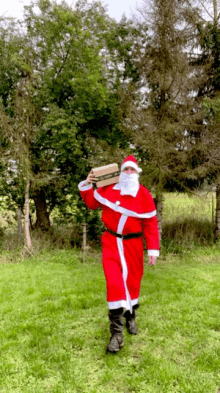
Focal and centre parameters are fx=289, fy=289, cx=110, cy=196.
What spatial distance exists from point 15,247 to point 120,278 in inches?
218

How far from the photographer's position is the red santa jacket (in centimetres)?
332

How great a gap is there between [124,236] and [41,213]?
648cm

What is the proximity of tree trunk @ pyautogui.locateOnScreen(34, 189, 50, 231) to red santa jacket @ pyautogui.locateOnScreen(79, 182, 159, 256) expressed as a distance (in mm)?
5968

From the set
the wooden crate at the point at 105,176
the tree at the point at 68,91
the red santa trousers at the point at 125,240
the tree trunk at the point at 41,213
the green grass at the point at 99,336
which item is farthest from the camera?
the tree trunk at the point at 41,213

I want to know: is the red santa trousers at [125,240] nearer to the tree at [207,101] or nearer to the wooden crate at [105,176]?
the wooden crate at [105,176]

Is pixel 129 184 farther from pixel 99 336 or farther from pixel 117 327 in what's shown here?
pixel 99 336

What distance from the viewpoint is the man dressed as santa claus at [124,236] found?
3.19 meters

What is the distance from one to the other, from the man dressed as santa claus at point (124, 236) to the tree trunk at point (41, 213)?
6047 millimetres

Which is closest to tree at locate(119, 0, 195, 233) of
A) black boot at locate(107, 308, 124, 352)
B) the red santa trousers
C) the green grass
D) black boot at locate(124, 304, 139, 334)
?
the green grass

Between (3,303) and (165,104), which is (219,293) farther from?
(165,104)

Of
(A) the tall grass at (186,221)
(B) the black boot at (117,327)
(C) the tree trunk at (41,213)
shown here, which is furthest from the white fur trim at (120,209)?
(C) the tree trunk at (41,213)

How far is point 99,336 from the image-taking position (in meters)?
3.47

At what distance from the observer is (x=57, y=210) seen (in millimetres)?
9516

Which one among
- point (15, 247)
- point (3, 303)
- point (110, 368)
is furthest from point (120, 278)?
point (15, 247)
